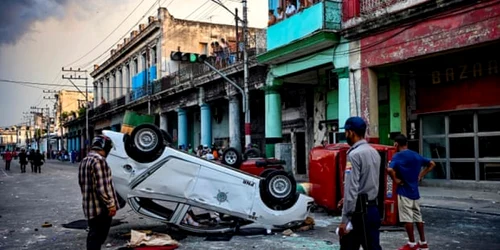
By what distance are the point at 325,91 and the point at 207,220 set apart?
45.1 feet

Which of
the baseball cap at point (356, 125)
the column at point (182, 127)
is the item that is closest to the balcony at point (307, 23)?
the baseball cap at point (356, 125)

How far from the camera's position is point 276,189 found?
8.27 metres

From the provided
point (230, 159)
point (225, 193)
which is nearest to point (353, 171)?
point (225, 193)

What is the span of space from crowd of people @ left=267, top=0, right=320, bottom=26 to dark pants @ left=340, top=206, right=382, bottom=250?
13.7m

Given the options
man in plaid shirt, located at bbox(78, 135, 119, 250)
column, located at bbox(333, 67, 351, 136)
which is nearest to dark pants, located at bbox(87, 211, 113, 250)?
man in plaid shirt, located at bbox(78, 135, 119, 250)

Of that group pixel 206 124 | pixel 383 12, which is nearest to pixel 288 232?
pixel 383 12

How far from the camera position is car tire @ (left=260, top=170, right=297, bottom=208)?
820cm

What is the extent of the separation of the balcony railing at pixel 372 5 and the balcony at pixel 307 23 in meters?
0.99

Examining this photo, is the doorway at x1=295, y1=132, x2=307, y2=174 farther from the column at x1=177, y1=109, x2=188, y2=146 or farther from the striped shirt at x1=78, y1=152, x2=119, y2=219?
the striped shirt at x1=78, y1=152, x2=119, y2=219

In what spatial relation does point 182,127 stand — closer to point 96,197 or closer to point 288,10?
point 288,10

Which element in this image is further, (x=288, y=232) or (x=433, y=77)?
(x=433, y=77)

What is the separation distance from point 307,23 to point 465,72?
18.2 ft

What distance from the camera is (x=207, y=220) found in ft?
29.1

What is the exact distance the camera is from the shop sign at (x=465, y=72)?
48.8 ft
